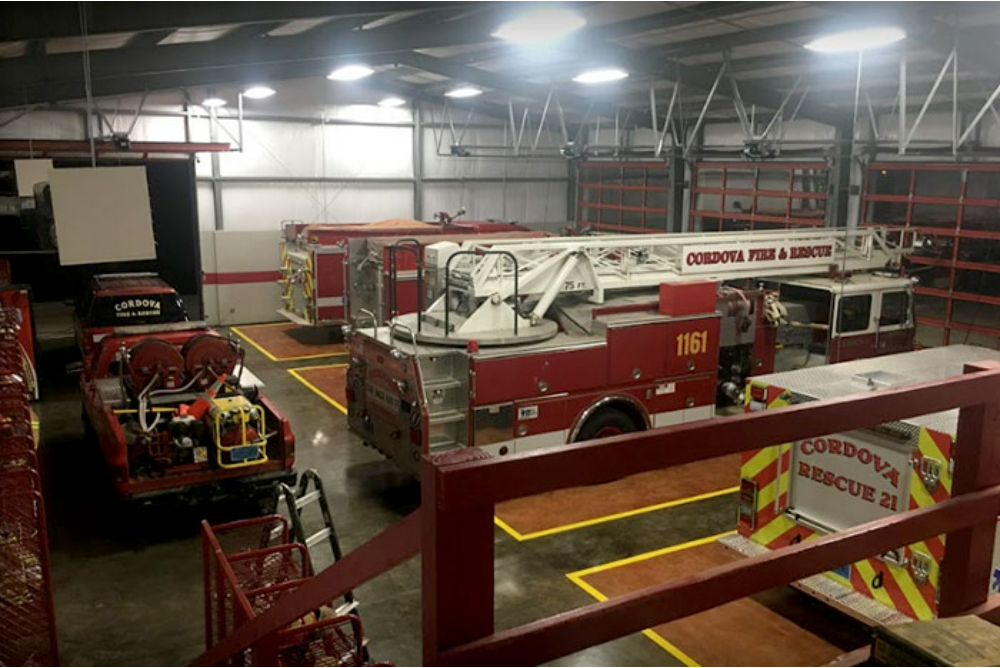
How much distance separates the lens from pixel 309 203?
24.0m

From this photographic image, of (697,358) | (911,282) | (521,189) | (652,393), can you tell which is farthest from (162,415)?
(521,189)

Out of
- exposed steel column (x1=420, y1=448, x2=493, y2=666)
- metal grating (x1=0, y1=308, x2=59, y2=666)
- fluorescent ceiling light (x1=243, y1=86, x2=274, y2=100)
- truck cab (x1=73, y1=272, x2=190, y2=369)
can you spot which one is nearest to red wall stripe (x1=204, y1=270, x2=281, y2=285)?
fluorescent ceiling light (x1=243, y1=86, x2=274, y2=100)

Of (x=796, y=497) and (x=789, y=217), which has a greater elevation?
(x=789, y=217)

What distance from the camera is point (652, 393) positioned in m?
10.7

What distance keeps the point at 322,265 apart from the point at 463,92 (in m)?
7.89

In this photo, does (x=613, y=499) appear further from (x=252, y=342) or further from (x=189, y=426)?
(x=252, y=342)

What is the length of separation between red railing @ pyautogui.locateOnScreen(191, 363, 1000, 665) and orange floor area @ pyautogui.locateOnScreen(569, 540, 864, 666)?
3.81 m

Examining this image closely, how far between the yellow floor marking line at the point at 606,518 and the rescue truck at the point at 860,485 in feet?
7.64

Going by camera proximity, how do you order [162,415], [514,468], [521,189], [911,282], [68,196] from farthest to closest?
[521,189]
[911,282]
[162,415]
[68,196]
[514,468]

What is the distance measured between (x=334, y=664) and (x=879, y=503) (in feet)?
12.9

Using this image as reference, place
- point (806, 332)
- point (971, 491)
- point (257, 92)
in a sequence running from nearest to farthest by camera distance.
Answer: point (971, 491), point (806, 332), point (257, 92)

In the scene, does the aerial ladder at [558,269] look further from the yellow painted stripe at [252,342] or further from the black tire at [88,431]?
the yellow painted stripe at [252,342]

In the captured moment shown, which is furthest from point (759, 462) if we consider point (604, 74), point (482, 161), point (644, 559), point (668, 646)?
point (482, 161)

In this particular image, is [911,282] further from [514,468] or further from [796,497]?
[514,468]
